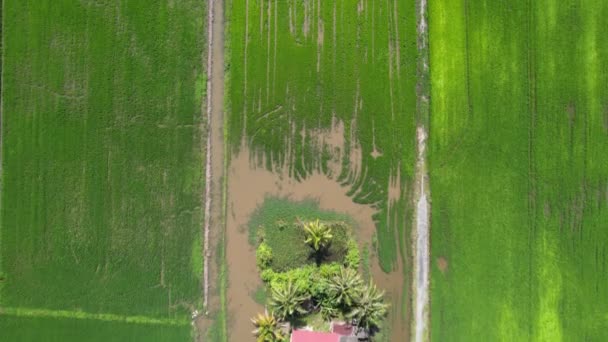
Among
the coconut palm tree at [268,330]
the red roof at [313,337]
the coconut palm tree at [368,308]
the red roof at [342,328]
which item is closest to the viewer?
the red roof at [313,337]

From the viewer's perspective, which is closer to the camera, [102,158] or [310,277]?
[310,277]

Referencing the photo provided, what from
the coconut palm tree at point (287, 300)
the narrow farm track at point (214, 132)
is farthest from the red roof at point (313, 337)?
the narrow farm track at point (214, 132)

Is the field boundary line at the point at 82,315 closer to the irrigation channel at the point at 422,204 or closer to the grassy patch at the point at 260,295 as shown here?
the grassy patch at the point at 260,295

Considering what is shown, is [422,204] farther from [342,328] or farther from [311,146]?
[342,328]

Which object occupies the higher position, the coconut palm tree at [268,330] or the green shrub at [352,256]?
the green shrub at [352,256]

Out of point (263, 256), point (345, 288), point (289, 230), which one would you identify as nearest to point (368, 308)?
point (345, 288)

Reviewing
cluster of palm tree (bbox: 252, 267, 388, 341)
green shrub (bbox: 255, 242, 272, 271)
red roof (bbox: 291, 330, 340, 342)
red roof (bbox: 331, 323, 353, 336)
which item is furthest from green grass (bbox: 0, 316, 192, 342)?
red roof (bbox: 331, 323, 353, 336)
